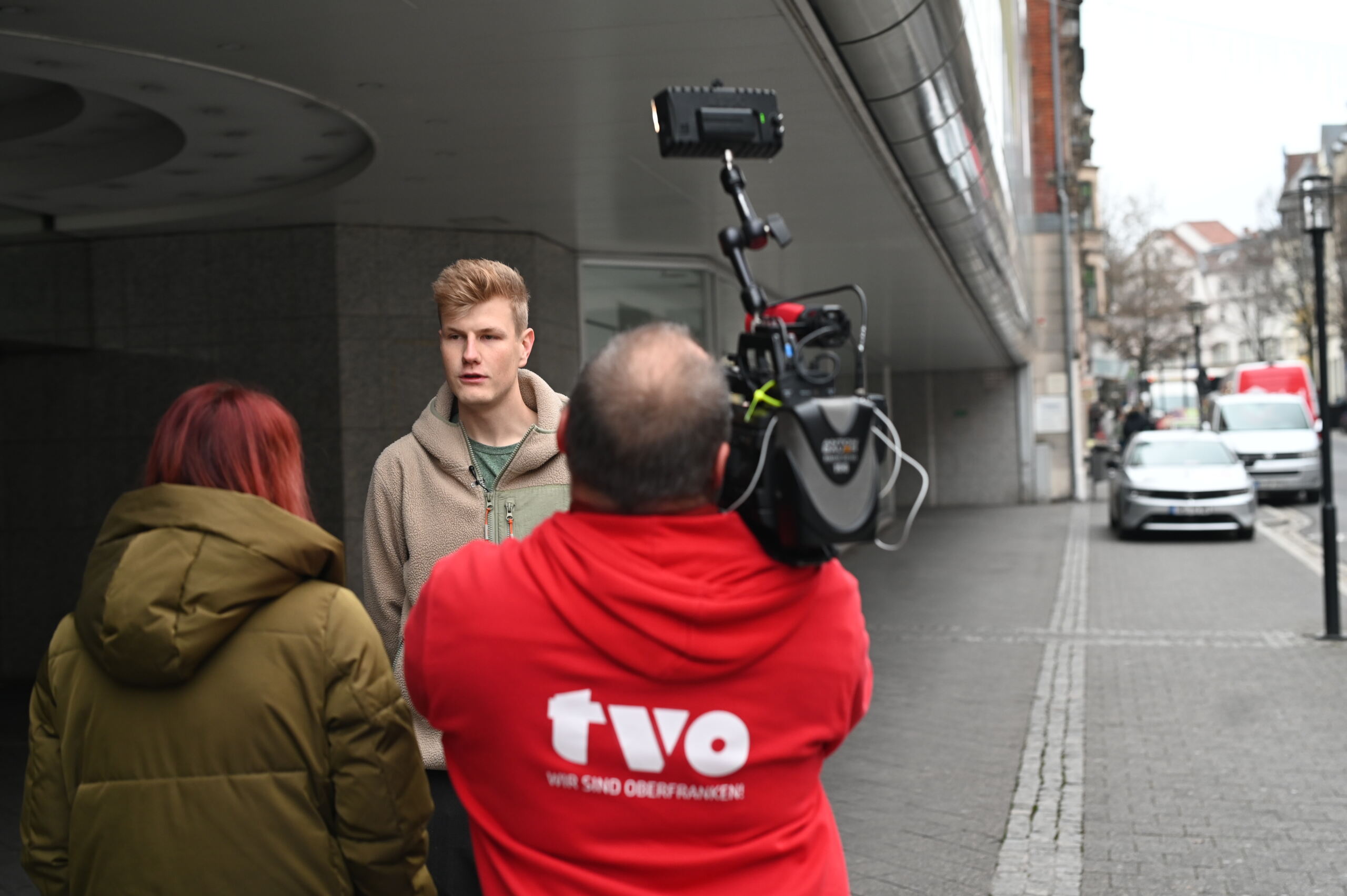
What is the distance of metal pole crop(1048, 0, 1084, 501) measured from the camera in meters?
28.9

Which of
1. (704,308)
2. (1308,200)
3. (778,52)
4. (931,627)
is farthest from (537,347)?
(1308,200)

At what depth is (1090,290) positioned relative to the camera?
1694 inches

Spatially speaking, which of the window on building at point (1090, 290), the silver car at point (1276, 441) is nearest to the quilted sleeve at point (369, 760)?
the silver car at point (1276, 441)

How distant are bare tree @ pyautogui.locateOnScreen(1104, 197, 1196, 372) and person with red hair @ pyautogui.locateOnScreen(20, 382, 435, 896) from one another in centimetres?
5609

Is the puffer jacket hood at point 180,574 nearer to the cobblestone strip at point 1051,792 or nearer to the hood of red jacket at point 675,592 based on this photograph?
the hood of red jacket at point 675,592

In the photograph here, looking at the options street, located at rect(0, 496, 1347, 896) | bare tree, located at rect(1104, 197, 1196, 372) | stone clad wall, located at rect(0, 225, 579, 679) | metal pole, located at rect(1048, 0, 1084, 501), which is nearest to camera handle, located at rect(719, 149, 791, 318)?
street, located at rect(0, 496, 1347, 896)

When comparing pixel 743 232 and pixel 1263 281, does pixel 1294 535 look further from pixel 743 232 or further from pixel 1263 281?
pixel 1263 281

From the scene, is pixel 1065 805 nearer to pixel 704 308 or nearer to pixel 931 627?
pixel 931 627

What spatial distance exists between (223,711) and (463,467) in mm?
894

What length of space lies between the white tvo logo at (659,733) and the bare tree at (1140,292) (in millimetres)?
56274

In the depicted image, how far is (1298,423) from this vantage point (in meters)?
25.6

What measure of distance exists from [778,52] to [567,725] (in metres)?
4.19

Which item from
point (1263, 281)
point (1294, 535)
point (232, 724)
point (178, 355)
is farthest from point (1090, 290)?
point (232, 724)

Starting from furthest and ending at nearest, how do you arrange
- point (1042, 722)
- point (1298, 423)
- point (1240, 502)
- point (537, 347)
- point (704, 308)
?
point (1298, 423)
point (1240, 502)
point (704, 308)
point (537, 347)
point (1042, 722)
